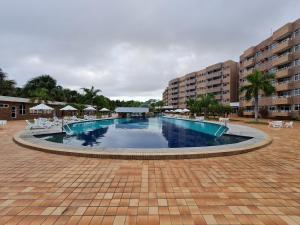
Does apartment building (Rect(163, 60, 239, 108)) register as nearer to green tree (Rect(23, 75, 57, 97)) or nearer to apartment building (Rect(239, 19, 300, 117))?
apartment building (Rect(239, 19, 300, 117))

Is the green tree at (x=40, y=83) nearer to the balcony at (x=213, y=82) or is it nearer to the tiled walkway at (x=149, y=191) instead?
the tiled walkway at (x=149, y=191)

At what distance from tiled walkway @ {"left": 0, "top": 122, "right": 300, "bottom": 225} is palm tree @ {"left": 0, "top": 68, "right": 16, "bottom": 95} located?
46.5 metres

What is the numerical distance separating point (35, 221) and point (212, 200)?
311 cm

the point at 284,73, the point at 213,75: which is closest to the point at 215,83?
the point at 213,75

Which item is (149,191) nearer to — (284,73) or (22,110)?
(22,110)

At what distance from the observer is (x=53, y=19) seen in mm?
15922

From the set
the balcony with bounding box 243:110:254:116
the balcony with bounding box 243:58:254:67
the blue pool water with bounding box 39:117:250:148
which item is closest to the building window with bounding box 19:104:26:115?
the blue pool water with bounding box 39:117:250:148

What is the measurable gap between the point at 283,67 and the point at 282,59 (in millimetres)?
2302

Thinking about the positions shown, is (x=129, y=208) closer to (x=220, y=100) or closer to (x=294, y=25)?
(x=294, y=25)

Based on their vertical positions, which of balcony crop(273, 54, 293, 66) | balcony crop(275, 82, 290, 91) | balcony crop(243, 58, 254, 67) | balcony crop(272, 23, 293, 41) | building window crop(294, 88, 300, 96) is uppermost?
balcony crop(272, 23, 293, 41)

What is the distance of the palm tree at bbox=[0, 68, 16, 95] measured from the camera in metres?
42.0

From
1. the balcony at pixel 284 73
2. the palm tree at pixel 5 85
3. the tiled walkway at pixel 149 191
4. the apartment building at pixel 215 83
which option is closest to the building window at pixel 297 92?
the balcony at pixel 284 73

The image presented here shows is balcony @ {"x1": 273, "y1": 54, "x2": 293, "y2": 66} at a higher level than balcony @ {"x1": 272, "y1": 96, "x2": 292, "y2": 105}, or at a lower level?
higher

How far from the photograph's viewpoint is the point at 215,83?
197 ft
